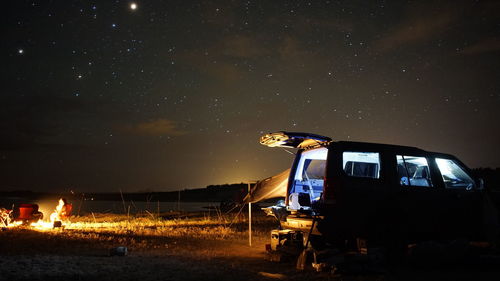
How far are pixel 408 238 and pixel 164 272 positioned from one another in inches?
162

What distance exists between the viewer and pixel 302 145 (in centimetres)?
844

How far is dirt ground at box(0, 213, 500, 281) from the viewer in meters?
6.46

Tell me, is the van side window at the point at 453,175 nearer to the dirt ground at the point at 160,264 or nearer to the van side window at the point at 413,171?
the van side window at the point at 413,171

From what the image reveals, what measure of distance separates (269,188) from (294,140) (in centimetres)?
181

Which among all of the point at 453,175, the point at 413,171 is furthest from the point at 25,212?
the point at 453,175

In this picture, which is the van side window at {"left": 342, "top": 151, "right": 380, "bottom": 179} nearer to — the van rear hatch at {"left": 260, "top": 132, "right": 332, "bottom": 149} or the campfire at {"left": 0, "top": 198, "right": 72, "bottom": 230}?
the van rear hatch at {"left": 260, "top": 132, "right": 332, "bottom": 149}

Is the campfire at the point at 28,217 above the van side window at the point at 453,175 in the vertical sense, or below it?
below

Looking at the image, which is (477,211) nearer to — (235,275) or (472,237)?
(472,237)

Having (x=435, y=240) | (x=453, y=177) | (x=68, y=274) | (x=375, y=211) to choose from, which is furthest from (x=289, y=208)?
(x=68, y=274)

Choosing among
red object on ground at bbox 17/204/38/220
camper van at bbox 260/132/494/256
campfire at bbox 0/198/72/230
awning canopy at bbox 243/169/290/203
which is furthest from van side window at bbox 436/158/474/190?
red object on ground at bbox 17/204/38/220

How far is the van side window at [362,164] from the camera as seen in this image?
754 centimetres

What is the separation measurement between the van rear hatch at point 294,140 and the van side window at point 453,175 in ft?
7.41

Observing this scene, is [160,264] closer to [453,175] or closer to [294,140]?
[294,140]

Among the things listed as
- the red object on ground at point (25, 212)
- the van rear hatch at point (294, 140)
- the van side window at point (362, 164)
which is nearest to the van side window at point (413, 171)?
the van side window at point (362, 164)
